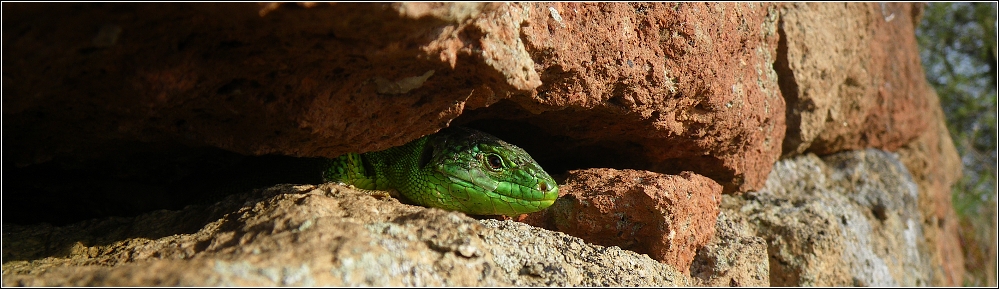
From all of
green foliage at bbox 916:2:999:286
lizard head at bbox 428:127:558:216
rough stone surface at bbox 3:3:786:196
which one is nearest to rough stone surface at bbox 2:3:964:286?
rough stone surface at bbox 3:3:786:196

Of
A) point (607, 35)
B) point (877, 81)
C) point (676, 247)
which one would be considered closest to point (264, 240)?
point (607, 35)

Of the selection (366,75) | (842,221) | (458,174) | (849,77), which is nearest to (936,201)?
(849,77)

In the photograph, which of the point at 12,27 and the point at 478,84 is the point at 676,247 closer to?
the point at 478,84

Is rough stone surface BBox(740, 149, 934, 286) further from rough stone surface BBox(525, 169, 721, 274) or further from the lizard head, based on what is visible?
the lizard head

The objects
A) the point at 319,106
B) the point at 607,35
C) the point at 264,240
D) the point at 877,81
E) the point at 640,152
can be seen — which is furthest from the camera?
the point at 877,81

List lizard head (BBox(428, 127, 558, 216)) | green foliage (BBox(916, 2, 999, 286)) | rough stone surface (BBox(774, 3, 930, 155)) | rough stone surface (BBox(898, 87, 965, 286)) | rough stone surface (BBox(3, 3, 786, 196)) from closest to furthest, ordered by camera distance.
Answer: rough stone surface (BBox(3, 3, 786, 196)) → lizard head (BBox(428, 127, 558, 216)) → rough stone surface (BBox(774, 3, 930, 155)) → rough stone surface (BBox(898, 87, 965, 286)) → green foliage (BBox(916, 2, 999, 286))

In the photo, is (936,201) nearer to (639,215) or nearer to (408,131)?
(639,215)

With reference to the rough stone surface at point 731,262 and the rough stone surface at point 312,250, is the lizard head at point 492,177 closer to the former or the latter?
the rough stone surface at point 312,250
